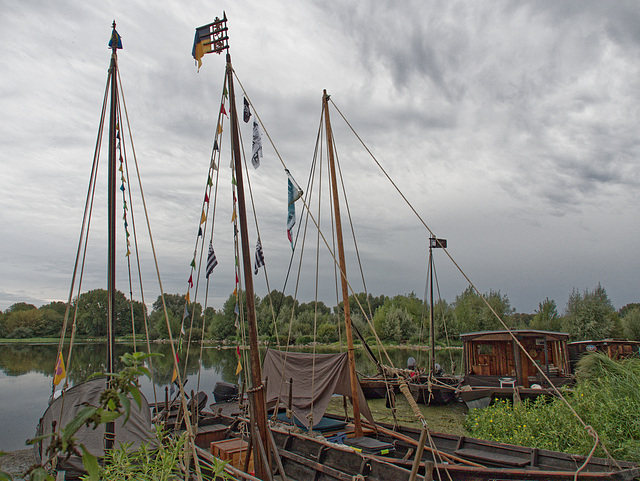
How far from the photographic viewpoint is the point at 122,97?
8234 mm

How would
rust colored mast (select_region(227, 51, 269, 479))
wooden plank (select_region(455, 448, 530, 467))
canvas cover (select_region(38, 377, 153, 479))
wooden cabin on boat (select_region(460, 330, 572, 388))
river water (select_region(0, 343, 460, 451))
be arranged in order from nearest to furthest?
rust colored mast (select_region(227, 51, 269, 479)), wooden plank (select_region(455, 448, 530, 467)), canvas cover (select_region(38, 377, 153, 479)), river water (select_region(0, 343, 460, 451)), wooden cabin on boat (select_region(460, 330, 572, 388))

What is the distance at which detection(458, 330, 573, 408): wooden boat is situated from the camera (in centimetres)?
1800

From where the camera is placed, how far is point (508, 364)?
20.8 meters

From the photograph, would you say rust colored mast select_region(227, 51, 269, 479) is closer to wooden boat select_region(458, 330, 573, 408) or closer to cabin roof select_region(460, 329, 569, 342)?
wooden boat select_region(458, 330, 573, 408)

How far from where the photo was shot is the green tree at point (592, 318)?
41781mm

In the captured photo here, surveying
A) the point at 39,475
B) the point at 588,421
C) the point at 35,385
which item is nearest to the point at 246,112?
Result: the point at 39,475

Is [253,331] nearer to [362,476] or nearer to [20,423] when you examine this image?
[362,476]

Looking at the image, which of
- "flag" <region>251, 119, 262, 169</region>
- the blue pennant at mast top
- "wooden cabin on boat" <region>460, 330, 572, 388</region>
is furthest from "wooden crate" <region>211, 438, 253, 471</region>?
"wooden cabin on boat" <region>460, 330, 572, 388</region>

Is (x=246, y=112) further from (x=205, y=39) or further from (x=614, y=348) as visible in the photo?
(x=614, y=348)

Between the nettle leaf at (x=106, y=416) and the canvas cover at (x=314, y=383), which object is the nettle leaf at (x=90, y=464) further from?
the canvas cover at (x=314, y=383)

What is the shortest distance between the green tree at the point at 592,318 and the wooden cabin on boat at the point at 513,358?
82.5 ft

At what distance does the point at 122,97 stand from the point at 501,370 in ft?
64.0

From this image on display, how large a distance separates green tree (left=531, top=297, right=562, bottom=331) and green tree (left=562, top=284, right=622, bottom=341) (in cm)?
888

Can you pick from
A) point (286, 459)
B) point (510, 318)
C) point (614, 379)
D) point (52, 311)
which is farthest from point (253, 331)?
point (52, 311)
